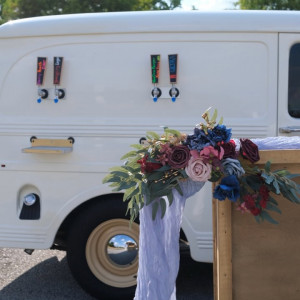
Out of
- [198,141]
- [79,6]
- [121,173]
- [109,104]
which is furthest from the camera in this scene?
[79,6]

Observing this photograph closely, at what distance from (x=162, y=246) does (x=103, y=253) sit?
1.67 meters

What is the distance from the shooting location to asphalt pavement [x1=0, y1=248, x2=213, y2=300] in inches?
169

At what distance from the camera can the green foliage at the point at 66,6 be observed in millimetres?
12602

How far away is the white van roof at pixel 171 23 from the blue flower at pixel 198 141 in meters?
1.73

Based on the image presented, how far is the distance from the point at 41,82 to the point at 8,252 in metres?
2.52

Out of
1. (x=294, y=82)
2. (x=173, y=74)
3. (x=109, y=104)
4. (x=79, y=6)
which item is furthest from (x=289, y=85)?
(x=79, y=6)

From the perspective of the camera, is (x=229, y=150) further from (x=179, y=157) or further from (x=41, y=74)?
(x=41, y=74)

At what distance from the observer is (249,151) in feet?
7.38

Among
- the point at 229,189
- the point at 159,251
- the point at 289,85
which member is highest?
the point at 289,85

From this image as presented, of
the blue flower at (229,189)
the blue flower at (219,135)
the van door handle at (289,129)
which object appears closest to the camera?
the blue flower at (229,189)

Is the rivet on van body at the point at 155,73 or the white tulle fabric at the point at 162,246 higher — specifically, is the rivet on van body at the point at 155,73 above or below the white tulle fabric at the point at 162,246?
above

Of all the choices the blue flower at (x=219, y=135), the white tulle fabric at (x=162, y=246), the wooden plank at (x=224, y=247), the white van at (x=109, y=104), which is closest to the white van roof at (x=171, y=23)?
the white van at (x=109, y=104)

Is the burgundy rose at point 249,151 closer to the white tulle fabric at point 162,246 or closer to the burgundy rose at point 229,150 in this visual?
the burgundy rose at point 229,150

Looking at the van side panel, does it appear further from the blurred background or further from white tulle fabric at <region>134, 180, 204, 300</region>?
the blurred background
